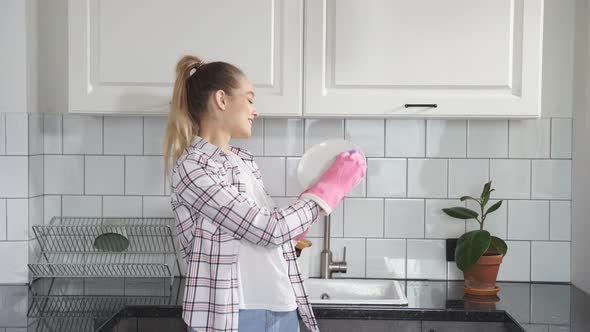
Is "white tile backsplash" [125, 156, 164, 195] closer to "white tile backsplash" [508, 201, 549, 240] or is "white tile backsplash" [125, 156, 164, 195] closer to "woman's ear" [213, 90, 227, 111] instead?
"woman's ear" [213, 90, 227, 111]

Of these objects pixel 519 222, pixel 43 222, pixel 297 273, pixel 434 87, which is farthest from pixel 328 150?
pixel 43 222

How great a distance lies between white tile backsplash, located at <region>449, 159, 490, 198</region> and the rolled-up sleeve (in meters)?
0.86

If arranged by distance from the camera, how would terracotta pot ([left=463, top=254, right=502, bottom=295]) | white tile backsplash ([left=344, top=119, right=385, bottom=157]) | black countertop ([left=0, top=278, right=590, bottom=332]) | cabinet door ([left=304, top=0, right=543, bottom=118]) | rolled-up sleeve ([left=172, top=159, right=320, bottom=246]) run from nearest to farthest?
rolled-up sleeve ([left=172, top=159, right=320, bottom=246]) → black countertop ([left=0, top=278, right=590, bottom=332]) → cabinet door ([left=304, top=0, right=543, bottom=118]) → terracotta pot ([left=463, top=254, right=502, bottom=295]) → white tile backsplash ([left=344, top=119, right=385, bottom=157])

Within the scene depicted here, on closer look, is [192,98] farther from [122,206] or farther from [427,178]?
[427,178]

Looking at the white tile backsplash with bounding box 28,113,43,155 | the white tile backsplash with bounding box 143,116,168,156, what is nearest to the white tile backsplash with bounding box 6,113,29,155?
the white tile backsplash with bounding box 28,113,43,155

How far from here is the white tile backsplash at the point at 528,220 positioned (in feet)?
7.14

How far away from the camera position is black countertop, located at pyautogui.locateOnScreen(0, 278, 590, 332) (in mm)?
1695

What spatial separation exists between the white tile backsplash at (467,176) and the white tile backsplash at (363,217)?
246 mm

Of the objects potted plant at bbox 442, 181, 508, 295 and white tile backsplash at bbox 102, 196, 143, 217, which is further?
white tile backsplash at bbox 102, 196, 143, 217

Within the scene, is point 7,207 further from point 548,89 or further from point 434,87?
point 548,89

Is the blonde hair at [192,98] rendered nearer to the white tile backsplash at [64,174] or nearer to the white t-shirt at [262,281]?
the white t-shirt at [262,281]

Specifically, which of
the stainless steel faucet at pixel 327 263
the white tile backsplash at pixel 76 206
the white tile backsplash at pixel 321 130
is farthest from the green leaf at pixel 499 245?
the white tile backsplash at pixel 76 206

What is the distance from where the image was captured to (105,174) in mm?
2227

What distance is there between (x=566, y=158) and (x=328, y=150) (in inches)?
31.4
